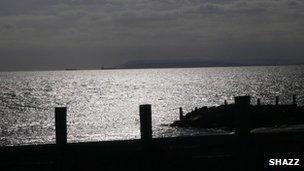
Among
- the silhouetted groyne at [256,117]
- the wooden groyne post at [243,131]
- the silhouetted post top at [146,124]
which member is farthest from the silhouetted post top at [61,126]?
the silhouetted groyne at [256,117]

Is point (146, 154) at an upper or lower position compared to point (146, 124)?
lower

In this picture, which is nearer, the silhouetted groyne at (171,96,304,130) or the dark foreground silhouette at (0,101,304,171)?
the dark foreground silhouette at (0,101,304,171)

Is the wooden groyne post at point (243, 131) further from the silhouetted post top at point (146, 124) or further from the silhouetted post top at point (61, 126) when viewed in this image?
the silhouetted post top at point (61, 126)

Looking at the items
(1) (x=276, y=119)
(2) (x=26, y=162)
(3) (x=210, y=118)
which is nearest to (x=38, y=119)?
(3) (x=210, y=118)

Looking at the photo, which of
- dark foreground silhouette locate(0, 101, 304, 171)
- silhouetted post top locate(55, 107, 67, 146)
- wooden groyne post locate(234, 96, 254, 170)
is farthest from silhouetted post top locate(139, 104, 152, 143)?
wooden groyne post locate(234, 96, 254, 170)

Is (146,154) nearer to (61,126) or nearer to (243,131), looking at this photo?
(61,126)

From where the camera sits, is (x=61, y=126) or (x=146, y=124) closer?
(x=61, y=126)

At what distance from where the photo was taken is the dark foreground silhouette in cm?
865

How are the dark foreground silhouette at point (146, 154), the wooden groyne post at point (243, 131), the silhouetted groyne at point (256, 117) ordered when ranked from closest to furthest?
the dark foreground silhouette at point (146, 154), the wooden groyne post at point (243, 131), the silhouetted groyne at point (256, 117)

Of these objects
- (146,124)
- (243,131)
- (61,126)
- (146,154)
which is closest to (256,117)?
(243,131)

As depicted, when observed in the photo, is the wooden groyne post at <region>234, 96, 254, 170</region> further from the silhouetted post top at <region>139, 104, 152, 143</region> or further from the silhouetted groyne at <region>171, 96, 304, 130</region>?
the silhouetted groyne at <region>171, 96, 304, 130</region>

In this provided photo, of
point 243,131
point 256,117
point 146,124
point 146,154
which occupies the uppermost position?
point 146,124

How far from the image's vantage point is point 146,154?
28.7 ft

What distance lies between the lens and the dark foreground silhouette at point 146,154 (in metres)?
8.65
